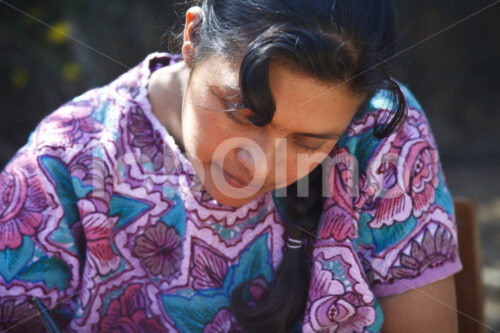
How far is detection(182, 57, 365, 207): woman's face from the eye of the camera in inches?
35.3

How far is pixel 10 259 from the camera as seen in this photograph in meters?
1.02

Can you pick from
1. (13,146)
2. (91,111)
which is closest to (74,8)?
(13,146)

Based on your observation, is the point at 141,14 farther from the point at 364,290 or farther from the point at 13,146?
the point at 364,290

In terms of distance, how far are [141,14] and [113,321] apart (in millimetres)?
2684

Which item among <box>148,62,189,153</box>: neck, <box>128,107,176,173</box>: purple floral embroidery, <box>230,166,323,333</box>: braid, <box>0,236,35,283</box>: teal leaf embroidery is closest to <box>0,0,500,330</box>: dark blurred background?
<box>148,62,189,153</box>: neck

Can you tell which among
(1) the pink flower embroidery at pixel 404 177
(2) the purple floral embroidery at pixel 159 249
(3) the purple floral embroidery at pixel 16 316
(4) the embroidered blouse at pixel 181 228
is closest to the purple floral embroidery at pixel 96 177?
(4) the embroidered blouse at pixel 181 228

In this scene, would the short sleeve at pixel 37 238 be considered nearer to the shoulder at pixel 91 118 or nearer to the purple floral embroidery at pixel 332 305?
the shoulder at pixel 91 118

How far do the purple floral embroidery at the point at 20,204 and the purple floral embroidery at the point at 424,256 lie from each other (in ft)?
2.33

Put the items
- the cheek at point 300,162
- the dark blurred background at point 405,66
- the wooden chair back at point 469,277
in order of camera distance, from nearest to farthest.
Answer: the cheek at point 300,162 < the wooden chair back at point 469,277 < the dark blurred background at point 405,66

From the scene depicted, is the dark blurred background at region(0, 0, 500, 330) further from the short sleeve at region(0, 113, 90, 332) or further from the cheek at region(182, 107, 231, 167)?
the short sleeve at region(0, 113, 90, 332)

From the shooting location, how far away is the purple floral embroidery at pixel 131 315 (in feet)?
3.69

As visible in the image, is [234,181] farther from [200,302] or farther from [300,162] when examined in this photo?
[200,302]

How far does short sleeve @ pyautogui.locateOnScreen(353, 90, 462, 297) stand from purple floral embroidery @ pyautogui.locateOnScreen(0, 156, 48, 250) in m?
0.63

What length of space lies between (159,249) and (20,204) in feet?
0.92
